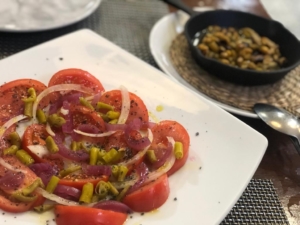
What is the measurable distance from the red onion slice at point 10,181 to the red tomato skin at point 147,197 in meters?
0.25

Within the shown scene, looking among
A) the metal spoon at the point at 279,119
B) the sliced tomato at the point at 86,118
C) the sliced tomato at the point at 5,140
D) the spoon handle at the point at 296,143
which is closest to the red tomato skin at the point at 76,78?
the sliced tomato at the point at 86,118

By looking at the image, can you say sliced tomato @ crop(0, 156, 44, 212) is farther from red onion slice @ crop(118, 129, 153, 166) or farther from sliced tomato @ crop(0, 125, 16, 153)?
red onion slice @ crop(118, 129, 153, 166)

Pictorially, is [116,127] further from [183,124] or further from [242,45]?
[242,45]

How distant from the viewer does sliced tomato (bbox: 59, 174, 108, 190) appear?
94 centimetres

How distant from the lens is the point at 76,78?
123 cm

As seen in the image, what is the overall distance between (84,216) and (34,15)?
36.3 inches

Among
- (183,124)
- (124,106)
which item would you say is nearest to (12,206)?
(124,106)

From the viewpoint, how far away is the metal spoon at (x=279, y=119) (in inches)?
49.8

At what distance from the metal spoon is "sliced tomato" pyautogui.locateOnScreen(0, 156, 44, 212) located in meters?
0.77

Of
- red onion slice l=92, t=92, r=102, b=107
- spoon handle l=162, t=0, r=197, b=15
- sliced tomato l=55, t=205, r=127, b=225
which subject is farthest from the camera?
spoon handle l=162, t=0, r=197, b=15

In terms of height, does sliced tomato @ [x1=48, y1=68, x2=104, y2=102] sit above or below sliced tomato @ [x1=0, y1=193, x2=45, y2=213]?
above

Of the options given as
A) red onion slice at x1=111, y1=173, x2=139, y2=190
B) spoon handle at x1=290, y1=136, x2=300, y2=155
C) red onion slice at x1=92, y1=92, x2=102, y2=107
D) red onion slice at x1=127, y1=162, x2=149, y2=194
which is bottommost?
red onion slice at x1=92, y1=92, x2=102, y2=107

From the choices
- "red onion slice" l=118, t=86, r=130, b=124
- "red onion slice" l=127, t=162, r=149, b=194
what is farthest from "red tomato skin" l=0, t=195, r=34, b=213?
"red onion slice" l=118, t=86, r=130, b=124

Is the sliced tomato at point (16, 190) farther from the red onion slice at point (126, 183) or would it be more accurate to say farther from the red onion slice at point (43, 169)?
the red onion slice at point (126, 183)
